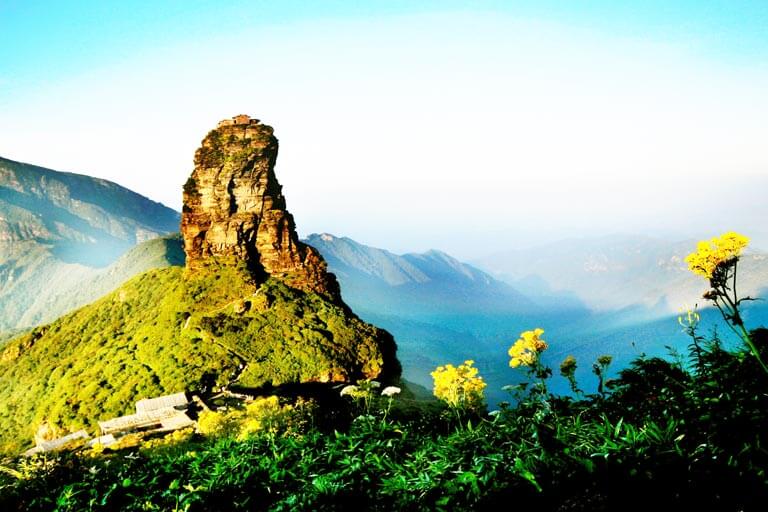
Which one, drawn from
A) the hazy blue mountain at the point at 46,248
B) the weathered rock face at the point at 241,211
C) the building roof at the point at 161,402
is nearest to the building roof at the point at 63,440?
the building roof at the point at 161,402

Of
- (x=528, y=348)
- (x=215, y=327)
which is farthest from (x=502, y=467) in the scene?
(x=215, y=327)

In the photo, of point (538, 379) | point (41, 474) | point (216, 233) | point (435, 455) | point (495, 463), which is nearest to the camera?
point (495, 463)

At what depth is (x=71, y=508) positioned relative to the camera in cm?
475

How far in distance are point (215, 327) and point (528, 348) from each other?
3839 cm

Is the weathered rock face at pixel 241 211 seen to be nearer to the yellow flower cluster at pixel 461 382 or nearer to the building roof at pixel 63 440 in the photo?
the building roof at pixel 63 440

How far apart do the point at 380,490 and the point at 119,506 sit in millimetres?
2740

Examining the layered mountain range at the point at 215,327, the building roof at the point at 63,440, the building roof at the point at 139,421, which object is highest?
the layered mountain range at the point at 215,327

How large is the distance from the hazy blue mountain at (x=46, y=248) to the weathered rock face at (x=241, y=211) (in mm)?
66095

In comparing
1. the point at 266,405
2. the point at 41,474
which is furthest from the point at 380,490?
the point at 266,405

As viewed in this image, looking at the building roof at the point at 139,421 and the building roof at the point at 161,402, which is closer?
the building roof at the point at 139,421

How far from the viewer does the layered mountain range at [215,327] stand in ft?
124

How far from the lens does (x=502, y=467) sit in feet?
13.3

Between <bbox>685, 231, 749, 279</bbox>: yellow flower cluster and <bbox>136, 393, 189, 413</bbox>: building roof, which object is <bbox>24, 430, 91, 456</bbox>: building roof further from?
<bbox>685, 231, 749, 279</bbox>: yellow flower cluster

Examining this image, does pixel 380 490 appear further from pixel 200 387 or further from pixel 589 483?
pixel 200 387
